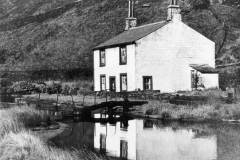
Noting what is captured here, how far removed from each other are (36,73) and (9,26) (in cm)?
3925

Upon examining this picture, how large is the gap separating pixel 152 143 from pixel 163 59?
20.9 m

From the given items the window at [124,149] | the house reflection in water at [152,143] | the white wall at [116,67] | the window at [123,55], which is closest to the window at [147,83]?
the white wall at [116,67]

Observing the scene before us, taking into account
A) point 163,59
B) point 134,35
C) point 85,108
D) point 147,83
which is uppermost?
point 134,35

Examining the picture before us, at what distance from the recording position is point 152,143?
18.1 metres

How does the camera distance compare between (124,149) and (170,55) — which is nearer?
(124,149)

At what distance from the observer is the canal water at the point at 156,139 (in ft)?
52.0

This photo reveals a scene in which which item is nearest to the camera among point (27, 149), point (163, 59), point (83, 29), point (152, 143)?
point (27, 149)

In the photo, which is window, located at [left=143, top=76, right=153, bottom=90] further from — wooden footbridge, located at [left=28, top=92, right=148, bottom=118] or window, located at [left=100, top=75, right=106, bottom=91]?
wooden footbridge, located at [left=28, top=92, right=148, bottom=118]

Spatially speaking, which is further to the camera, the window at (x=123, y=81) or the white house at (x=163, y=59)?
the window at (x=123, y=81)

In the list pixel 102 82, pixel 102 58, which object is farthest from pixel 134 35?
pixel 102 82

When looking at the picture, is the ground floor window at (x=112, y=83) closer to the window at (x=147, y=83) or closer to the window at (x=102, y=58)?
the window at (x=102, y=58)

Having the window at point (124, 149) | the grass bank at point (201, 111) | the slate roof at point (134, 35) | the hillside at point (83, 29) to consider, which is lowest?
the window at point (124, 149)

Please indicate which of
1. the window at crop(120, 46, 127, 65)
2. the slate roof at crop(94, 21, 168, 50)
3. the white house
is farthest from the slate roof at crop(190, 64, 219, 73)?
the window at crop(120, 46, 127, 65)

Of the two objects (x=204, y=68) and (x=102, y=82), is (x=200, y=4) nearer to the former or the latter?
(x=204, y=68)
